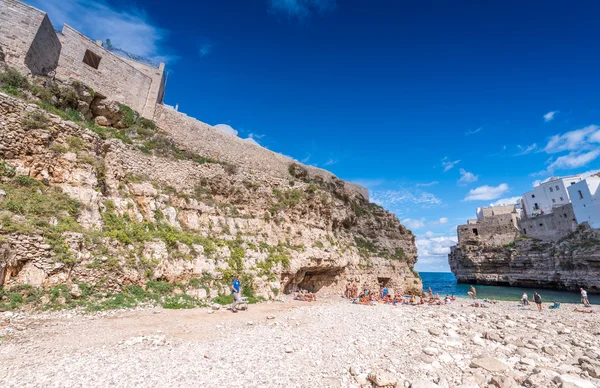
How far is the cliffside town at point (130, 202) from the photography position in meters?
8.16

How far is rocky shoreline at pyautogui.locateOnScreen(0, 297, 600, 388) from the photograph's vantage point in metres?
4.31

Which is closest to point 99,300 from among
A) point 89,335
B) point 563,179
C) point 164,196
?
point 89,335

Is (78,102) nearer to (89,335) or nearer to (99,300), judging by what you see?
(99,300)

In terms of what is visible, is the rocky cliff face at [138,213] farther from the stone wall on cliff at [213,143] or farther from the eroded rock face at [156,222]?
the stone wall on cliff at [213,143]

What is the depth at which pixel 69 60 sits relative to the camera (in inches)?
693

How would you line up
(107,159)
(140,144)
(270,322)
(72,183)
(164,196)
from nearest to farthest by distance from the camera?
(270,322), (72,183), (107,159), (164,196), (140,144)

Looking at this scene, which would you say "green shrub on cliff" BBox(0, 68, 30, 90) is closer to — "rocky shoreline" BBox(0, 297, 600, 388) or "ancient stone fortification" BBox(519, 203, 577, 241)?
"rocky shoreline" BBox(0, 297, 600, 388)

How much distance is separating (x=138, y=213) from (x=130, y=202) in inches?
23.9

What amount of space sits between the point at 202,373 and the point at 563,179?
8096 centimetres

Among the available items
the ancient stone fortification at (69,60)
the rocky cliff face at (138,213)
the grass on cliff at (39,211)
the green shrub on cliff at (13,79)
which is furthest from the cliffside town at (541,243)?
the green shrub on cliff at (13,79)

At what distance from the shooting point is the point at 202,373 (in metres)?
4.50

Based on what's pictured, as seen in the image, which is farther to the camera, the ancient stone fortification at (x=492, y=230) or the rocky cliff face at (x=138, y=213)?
the ancient stone fortification at (x=492, y=230)

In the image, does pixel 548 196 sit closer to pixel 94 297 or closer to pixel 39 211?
pixel 94 297

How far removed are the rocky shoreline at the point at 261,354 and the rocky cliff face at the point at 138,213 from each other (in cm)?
215
